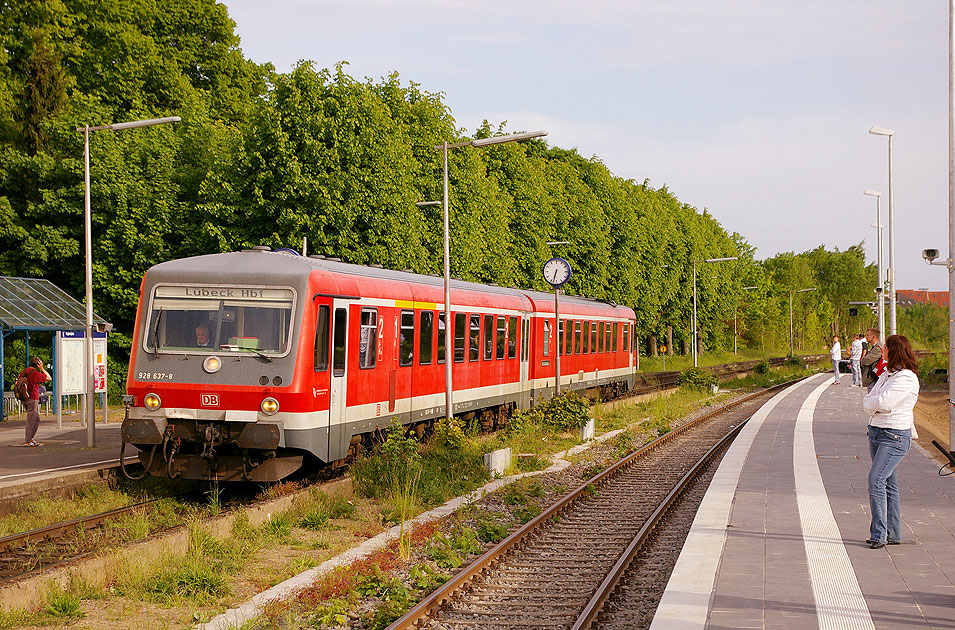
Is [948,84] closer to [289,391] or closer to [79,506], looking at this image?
[289,391]

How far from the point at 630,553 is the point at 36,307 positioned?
21681 mm

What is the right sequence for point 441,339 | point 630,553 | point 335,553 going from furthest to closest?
point 441,339, point 335,553, point 630,553

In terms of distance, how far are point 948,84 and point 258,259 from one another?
12.0 meters

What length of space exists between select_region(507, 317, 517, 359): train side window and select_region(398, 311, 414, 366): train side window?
20.6 feet

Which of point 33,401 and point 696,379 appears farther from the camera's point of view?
point 696,379

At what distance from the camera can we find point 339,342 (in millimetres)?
14281

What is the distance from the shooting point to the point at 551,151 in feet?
208

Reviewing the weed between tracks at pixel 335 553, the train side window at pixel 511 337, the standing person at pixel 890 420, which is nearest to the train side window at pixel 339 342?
the weed between tracks at pixel 335 553

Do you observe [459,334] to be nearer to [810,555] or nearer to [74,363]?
[74,363]

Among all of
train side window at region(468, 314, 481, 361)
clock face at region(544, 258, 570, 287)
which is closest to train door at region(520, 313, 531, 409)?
clock face at region(544, 258, 570, 287)

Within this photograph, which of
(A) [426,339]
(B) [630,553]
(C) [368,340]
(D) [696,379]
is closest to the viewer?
(B) [630,553]

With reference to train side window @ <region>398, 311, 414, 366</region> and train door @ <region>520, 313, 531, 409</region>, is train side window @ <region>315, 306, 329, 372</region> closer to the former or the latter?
train side window @ <region>398, 311, 414, 366</region>

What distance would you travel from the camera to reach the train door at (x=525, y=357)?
24.9 metres

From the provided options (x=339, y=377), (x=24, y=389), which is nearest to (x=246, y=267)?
(x=339, y=377)
